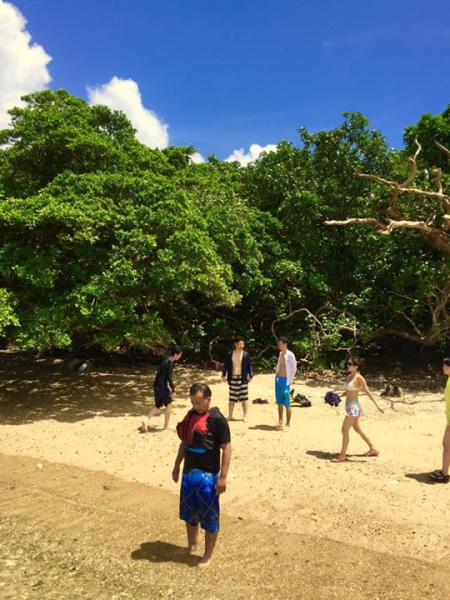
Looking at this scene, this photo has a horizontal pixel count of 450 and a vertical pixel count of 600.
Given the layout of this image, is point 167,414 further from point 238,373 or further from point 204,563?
point 204,563

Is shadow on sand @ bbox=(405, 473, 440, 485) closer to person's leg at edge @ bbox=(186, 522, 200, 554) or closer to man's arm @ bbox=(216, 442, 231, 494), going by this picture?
person's leg at edge @ bbox=(186, 522, 200, 554)

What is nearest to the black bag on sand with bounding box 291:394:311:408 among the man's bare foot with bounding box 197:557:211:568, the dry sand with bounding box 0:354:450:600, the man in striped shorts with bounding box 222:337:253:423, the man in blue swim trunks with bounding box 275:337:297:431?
the dry sand with bounding box 0:354:450:600

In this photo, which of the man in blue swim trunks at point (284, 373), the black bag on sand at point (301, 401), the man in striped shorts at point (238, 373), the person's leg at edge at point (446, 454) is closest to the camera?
the person's leg at edge at point (446, 454)

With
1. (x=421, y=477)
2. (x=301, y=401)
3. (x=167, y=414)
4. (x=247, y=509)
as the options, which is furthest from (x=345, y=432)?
(x=301, y=401)

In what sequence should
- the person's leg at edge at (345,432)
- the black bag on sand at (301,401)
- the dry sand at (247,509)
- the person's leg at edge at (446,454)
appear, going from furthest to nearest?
the black bag on sand at (301,401), the person's leg at edge at (345,432), the person's leg at edge at (446,454), the dry sand at (247,509)

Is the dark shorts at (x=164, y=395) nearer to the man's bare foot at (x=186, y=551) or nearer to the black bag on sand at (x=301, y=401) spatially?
the black bag on sand at (x=301, y=401)

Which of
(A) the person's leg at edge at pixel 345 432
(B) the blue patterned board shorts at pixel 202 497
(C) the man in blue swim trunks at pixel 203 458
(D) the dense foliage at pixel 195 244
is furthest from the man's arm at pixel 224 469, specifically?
(D) the dense foliage at pixel 195 244

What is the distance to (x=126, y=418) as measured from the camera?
896 centimetres

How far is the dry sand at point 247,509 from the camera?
4113 mm

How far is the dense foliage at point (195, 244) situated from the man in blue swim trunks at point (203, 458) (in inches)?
194

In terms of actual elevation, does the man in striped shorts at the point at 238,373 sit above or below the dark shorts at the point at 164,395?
above

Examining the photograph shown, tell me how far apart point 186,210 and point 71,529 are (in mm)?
7019

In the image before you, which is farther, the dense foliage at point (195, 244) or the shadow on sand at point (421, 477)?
the dense foliage at point (195, 244)

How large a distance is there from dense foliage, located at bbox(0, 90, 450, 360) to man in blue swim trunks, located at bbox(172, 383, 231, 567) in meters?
4.92
